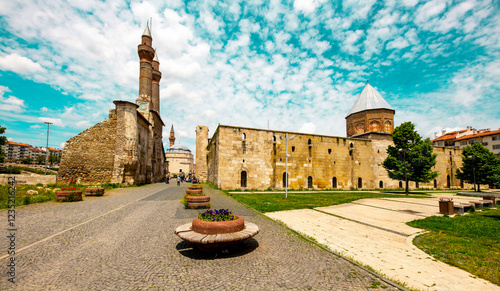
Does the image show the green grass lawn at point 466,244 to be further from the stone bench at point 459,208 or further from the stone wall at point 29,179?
the stone wall at point 29,179

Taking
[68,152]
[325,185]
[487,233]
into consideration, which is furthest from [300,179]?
[68,152]

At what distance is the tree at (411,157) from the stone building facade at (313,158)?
4.90m

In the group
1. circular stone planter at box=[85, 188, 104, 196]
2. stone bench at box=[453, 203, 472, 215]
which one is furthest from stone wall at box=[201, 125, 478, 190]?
stone bench at box=[453, 203, 472, 215]

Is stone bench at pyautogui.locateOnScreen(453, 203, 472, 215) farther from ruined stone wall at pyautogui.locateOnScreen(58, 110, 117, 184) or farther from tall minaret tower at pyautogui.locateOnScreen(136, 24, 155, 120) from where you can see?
tall minaret tower at pyautogui.locateOnScreen(136, 24, 155, 120)

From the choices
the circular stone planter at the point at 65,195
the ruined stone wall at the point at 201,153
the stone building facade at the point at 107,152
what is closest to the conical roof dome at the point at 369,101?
the ruined stone wall at the point at 201,153

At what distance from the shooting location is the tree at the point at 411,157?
2292 centimetres

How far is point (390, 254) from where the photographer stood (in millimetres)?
5133

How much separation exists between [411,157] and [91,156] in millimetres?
36525

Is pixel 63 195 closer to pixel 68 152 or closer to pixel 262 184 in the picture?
pixel 68 152

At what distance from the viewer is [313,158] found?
26.5m

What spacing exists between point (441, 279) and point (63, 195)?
1710 cm

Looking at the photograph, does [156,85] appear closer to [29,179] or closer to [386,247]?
[29,179]

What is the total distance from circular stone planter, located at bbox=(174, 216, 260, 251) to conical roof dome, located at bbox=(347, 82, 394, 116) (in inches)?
1364

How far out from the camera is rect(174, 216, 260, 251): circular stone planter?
15.1 feet
